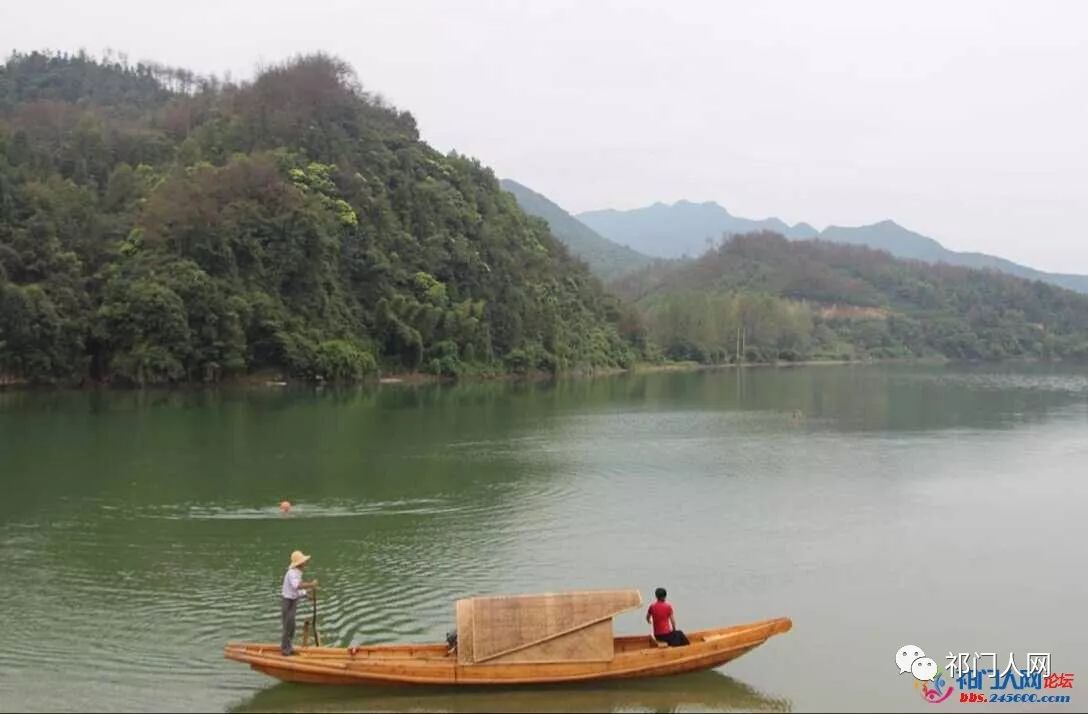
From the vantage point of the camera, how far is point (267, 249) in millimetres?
76875

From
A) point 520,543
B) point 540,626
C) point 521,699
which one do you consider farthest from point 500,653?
point 520,543

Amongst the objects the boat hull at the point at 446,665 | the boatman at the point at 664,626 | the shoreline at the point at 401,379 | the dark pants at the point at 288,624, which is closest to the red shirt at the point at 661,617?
the boatman at the point at 664,626

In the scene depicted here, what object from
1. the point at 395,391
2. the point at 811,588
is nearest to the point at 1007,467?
the point at 811,588

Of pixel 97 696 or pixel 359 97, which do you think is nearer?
pixel 97 696

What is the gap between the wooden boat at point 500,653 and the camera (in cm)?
1258

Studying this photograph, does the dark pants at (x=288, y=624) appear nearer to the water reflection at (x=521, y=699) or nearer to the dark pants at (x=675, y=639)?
the water reflection at (x=521, y=699)

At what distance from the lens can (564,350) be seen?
3871 inches

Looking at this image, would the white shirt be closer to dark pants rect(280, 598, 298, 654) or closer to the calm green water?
dark pants rect(280, 598, 298, 654)

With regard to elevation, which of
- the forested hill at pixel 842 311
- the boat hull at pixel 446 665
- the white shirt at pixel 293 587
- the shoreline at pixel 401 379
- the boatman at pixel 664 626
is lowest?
the boat hull at pixel 446 665

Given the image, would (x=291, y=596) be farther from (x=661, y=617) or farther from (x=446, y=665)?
(x=661, y=617)

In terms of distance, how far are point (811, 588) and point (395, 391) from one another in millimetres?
54310

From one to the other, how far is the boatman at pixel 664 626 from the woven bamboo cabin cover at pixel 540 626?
950 mm

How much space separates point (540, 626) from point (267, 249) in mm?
69249

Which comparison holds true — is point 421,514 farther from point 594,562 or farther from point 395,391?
point 395,391
